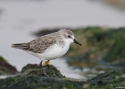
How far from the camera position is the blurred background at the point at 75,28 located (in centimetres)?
1574

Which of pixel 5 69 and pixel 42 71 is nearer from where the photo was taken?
pixel 42 71

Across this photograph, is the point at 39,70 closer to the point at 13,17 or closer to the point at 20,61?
the point at 20,61

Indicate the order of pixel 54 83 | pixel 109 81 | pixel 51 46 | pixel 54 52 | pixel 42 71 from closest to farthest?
pixel 54 83 < pixel 109 81 < pixel 54 52 < pixel 51 46 < pixel 42 71

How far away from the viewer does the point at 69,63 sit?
16234 millimetres

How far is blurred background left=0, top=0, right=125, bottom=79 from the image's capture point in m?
15.7

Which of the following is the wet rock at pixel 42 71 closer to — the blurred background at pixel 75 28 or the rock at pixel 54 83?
the rock at pixel 54 83

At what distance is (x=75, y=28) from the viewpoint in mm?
21812

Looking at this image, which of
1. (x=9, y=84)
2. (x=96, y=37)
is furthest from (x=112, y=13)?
(x=9, y=84)

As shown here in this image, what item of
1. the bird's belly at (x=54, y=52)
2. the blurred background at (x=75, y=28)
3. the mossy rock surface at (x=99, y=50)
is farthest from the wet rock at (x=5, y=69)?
the mossy rock surface at (x=99, y=50)

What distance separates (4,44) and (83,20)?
6224mm

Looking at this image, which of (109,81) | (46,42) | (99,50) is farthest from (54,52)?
(99,50)

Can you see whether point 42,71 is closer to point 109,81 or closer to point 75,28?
point 109,81

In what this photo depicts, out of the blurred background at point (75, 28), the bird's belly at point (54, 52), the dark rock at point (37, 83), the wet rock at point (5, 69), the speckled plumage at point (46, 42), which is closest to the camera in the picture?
the dark rock at point (37, 83)

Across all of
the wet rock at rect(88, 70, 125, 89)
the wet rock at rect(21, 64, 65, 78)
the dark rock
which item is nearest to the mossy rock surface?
the wet rock at rect(21, 64, 65, 78)
